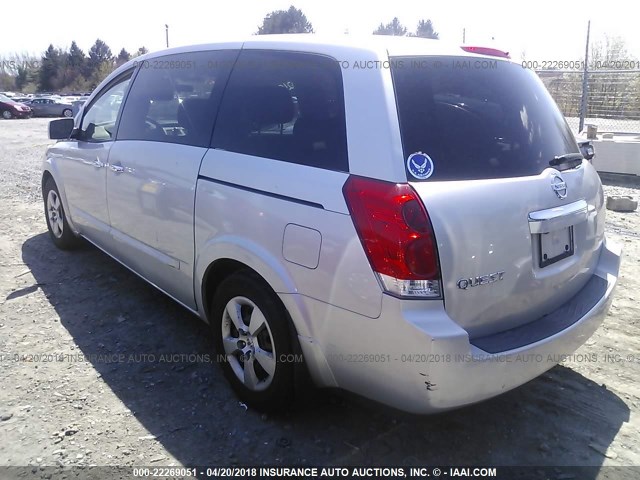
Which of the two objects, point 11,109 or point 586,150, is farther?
point 11,109

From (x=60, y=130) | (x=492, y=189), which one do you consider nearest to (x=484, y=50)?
(x=492, y=189)

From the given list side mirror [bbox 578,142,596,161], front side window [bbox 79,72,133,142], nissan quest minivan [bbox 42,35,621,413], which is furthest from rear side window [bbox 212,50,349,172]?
side mirror [bbox 578,142,596,161]

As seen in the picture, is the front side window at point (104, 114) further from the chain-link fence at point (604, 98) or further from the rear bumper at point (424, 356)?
the chain-link fence at point (604, 98)

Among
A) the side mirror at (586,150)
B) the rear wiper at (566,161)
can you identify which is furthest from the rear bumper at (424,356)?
the side mirror at (586,150)

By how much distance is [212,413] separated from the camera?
2.96 m

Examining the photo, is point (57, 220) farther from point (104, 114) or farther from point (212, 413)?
point (212, 413)

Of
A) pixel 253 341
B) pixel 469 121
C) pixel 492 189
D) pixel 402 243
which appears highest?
pixel 469 121

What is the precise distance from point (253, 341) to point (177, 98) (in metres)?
1.71

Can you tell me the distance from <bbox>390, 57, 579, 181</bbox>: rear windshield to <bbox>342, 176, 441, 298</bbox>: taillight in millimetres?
142

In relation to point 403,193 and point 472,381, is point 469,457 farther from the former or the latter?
point 403,193

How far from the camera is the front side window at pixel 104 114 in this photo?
4.23 meters

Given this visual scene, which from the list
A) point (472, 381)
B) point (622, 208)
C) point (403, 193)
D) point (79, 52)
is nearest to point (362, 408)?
point (472, 381)

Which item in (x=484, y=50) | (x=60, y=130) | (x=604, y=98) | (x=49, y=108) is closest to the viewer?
(x=484, y=50)

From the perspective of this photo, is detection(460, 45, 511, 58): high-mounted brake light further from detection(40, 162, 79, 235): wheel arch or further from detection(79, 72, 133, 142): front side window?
detection(40, 162, 79, 235): wheel arch
